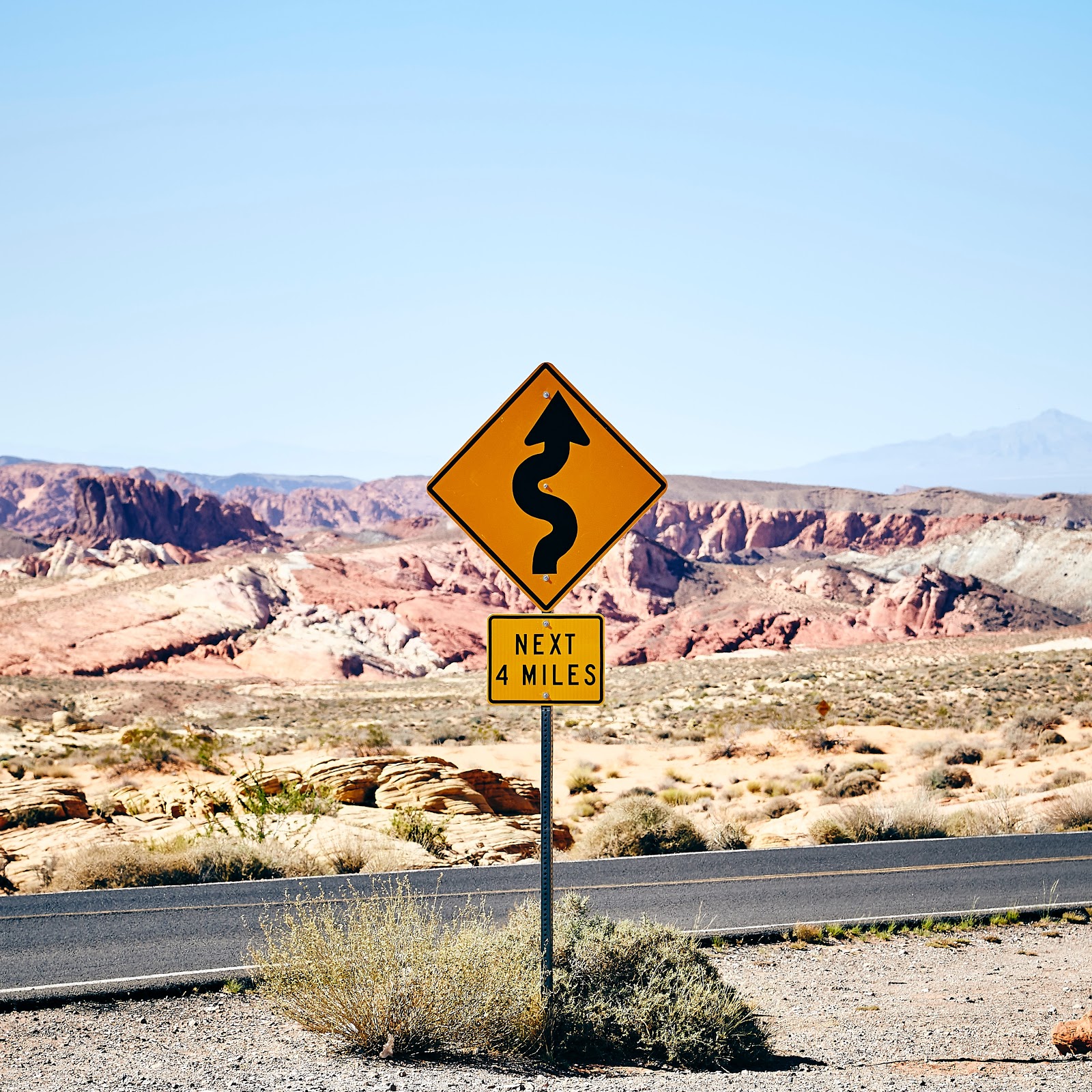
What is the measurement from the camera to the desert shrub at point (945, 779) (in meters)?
21.0

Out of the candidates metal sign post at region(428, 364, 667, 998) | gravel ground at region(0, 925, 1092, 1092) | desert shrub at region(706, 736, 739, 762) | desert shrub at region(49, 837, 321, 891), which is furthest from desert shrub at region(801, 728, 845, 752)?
metal sign post at region(428, 364, 667, 998)

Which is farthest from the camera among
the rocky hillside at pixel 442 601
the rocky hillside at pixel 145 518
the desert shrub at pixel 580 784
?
the rocky hillside at pixel 145 518

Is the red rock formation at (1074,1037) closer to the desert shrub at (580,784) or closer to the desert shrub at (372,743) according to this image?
the desert shrub at (580,784)

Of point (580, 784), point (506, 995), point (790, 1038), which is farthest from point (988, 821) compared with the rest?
point (506, 995)

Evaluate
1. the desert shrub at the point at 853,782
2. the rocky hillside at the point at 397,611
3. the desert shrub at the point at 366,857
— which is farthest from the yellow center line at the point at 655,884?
the rocky hillside at the point at 397,611

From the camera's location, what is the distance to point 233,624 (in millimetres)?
69688

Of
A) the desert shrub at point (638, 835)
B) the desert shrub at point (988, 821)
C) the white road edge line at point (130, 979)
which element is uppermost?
the white road edge line at point (130, 979)

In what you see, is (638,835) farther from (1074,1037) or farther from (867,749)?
(867,749)

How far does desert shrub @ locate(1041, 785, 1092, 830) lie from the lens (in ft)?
→ 48.7

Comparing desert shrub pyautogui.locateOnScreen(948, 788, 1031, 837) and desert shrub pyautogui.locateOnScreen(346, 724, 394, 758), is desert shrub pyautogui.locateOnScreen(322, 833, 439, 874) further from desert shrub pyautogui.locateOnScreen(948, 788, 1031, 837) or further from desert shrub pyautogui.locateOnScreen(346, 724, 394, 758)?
desert shrub pyautogui.locateOnScreen(346, 724, 394, 758)

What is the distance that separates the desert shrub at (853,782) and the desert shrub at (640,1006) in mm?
14650

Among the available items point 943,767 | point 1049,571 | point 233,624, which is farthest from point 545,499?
point 1049,571

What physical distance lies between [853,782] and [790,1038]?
1536 centimetres

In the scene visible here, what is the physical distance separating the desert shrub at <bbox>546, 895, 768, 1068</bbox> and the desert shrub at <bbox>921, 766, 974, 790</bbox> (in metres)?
16.0
